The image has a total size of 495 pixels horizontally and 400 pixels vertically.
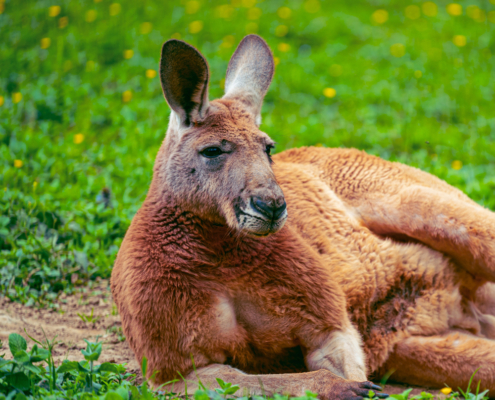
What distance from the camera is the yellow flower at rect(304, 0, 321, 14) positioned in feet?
35.5

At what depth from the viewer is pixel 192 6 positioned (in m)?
10.3

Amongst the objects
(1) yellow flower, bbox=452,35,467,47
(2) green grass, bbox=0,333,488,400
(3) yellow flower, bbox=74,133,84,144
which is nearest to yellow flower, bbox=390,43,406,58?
(1) yellow flower, bbox=452,35,467,47

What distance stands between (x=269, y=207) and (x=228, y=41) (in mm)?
6613

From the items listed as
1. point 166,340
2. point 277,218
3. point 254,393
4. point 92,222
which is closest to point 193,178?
point 277,218

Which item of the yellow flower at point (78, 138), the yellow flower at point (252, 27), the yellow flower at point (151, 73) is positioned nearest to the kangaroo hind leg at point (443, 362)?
the yellow flower at point (78, 138)

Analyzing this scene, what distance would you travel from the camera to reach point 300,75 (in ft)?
26.3

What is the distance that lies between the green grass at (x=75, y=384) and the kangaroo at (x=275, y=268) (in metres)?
0.19

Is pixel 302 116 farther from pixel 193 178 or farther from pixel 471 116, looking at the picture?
pixel 193 178

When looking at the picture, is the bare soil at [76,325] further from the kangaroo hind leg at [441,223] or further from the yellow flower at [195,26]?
the yellow flower at [195,26]

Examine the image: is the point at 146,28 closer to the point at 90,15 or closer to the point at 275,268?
the point at 90,15

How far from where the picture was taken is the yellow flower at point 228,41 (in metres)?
8.78

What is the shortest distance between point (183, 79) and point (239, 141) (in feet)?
1.60

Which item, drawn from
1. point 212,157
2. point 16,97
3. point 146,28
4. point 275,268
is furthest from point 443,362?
point 146,28

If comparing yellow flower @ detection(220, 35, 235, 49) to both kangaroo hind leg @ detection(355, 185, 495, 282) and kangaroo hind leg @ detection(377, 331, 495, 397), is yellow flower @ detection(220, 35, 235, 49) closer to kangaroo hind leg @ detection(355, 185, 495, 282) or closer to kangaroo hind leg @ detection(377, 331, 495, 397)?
kangaroo hind leg @ detection(355, 185, 495, 282)
